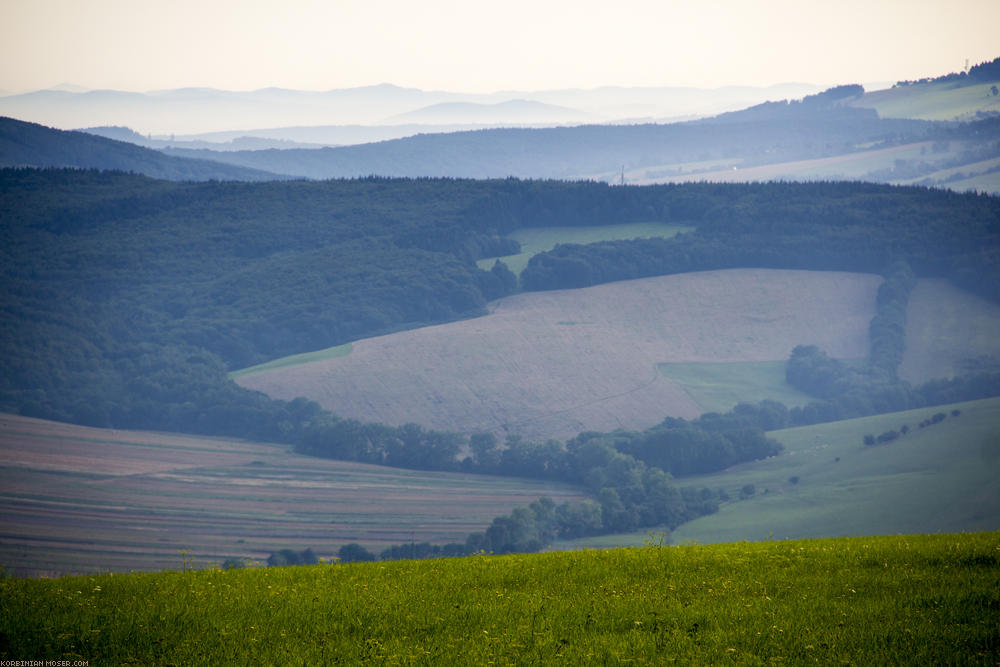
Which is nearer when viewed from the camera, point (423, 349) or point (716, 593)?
A: point (716, 593)

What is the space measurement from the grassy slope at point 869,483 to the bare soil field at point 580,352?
84.8 feet

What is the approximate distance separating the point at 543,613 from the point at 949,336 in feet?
587

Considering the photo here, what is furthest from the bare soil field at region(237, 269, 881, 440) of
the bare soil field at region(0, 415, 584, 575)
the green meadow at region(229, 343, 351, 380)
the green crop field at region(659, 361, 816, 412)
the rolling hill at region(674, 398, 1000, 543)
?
the rolling hill at region(674, 398, 1000, 543)

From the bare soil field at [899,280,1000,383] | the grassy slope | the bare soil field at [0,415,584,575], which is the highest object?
the bare soil field at [899,280,1000,383]

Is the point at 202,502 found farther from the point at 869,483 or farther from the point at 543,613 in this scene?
the point at 543,613

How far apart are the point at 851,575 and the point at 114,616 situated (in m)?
9.76

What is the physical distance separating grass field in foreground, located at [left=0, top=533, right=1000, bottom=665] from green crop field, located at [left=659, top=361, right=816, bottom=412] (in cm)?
13625

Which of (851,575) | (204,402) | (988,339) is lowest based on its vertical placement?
(204,402)

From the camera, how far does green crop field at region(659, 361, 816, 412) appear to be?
15062 cm

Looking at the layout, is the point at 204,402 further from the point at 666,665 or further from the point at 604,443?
the point at 666,665

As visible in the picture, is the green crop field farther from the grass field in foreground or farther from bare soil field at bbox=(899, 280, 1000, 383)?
the grass field in foreground

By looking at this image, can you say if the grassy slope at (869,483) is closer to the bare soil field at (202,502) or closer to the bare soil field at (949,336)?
the bare soil field at (202,502)

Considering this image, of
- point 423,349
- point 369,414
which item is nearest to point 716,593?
point 369,414

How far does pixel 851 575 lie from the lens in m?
12.6
